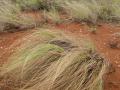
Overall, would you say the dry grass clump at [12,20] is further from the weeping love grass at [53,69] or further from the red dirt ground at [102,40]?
the weeping love grass at [53,69]

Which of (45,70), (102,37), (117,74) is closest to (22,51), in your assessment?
(45,70)

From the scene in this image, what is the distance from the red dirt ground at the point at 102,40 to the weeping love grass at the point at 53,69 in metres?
0.19

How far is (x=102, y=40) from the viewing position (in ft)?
15.3

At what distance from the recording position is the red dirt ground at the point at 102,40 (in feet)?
11.7

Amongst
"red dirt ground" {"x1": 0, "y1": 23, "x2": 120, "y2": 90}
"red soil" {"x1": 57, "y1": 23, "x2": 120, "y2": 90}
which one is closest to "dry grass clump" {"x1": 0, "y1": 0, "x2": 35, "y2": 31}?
"red dirt ground" {"x1": 0, "y1": 23, "x2": 120, "y2": 90}

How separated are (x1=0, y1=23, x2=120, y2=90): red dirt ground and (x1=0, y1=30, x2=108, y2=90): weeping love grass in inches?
7.3

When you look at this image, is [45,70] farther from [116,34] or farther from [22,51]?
[116,34]

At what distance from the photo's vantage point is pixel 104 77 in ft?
11.6

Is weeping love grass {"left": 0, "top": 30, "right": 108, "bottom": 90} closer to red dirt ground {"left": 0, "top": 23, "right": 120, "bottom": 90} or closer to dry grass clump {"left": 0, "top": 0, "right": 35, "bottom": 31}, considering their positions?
red dirt ground {"left": 0, "top": 23, "right": 120, "bottom": 90}

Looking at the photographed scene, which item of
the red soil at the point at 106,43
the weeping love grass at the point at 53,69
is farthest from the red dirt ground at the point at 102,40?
the weeping love grass at the point at 53,69

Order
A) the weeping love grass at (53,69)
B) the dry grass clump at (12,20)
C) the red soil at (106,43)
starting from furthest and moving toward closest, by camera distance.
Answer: the dry grass clump at (12,20) < the red soil at (106,43) < the weeping love grass at (53,69)

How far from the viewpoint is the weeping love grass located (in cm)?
319

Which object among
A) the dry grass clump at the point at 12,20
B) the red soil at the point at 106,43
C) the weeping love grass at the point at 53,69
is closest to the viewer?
the weeping love grass at the point at 53,69

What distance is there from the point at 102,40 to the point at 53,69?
5.13 feet
